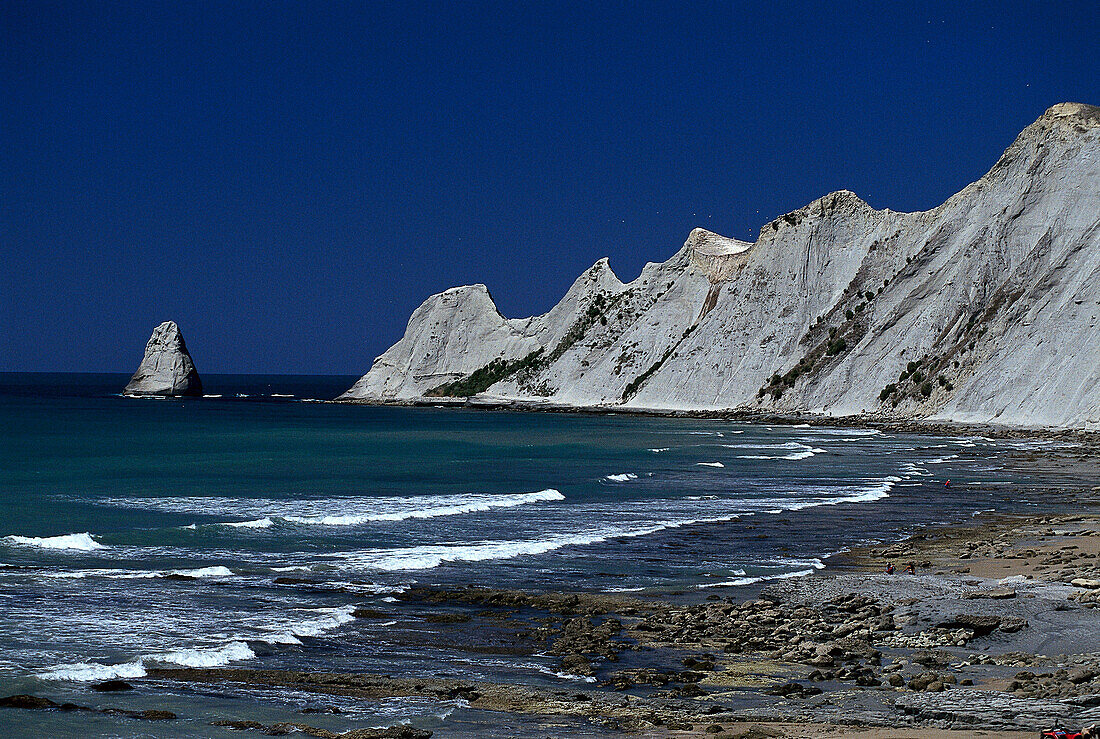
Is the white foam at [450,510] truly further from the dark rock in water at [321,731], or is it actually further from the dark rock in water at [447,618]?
the dark rock in water at [321,731]

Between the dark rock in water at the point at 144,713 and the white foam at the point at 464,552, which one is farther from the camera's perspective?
the white foam at the point at 464,552

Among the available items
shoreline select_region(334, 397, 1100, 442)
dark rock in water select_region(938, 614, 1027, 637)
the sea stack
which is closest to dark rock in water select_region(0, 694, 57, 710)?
dark rock in water select_region(938, 614, 1027, 637)

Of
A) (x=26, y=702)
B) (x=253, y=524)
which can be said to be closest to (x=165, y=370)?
(x=253, y=524)

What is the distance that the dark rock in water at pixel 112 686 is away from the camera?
38.2ft

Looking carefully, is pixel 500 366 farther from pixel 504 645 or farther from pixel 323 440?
pixel 504 645

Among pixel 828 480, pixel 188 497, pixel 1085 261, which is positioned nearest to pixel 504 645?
pixel 188 497

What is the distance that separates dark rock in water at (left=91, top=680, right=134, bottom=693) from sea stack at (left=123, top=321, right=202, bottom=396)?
129 meters

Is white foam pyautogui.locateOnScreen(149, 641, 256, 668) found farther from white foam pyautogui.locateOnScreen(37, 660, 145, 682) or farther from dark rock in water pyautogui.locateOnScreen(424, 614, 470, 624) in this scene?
dark rock in water pyautogui.locateOnScreen(424, 614, 470, 624)

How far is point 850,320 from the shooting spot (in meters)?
90.5

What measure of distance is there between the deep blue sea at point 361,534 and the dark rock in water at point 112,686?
0.20m

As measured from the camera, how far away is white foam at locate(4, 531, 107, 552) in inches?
864

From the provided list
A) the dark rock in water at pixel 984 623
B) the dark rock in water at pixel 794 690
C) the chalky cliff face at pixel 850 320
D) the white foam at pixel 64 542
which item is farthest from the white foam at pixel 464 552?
the chalky cliff face at pixel 850 320

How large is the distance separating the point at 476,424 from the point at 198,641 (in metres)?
72.2

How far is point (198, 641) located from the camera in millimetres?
13758
